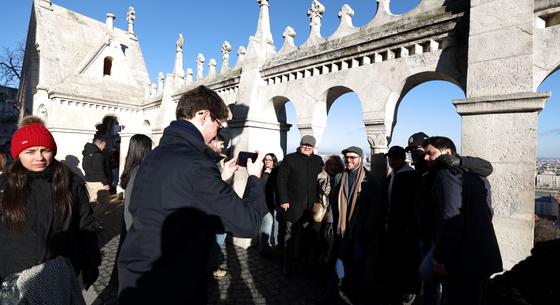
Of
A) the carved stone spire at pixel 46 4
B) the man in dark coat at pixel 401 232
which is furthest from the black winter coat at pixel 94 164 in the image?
the carved stone spire at pixel 46 4

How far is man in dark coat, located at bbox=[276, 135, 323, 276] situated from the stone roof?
9524 millimetres

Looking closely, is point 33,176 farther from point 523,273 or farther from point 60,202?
point 523,273

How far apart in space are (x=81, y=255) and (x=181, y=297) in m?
1.06

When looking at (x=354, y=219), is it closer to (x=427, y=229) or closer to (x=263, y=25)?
(x=427, y=229)

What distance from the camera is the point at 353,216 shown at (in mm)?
3254

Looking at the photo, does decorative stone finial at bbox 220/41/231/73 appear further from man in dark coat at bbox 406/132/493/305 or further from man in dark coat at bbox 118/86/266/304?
man in dark coat at bbox 118/86/266/304

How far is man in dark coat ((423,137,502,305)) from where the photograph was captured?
2.21 metres

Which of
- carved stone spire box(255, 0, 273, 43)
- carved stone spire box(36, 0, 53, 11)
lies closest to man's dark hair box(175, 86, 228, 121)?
carved stone spire box(255, 0, 273, 43)

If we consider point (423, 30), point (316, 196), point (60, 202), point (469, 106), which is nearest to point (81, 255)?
point (60, 202)

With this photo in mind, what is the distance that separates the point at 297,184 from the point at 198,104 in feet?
8.48

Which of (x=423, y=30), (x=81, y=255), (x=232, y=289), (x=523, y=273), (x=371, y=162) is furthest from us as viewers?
(x=371, y=162)

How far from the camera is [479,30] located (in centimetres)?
292

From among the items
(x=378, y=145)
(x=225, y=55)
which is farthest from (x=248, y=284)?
(x=225, y=55)

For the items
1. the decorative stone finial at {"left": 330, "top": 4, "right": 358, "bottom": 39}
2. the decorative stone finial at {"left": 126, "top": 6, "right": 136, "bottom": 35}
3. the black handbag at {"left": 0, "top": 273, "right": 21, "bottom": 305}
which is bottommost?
the black handbag at {"left": 0, "top": 273, "right": 21, "bottom": 305}
